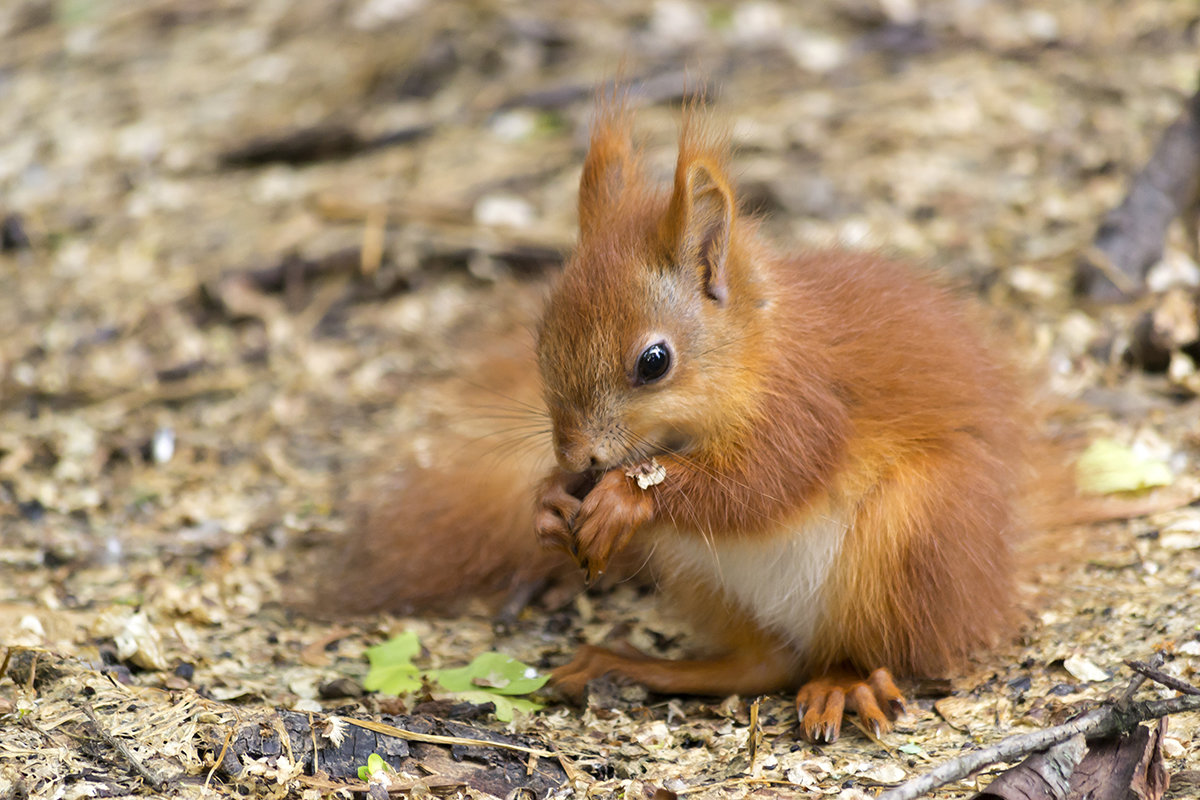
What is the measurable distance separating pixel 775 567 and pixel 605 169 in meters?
0.97

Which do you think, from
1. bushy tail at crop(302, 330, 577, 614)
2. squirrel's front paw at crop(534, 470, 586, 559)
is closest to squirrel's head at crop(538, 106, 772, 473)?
squirrel's front paw at crop(534, 470, 586, 559)

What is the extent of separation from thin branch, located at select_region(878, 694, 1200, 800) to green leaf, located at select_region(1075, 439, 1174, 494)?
3.69ft

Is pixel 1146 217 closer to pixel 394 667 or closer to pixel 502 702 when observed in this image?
pixel 502 702

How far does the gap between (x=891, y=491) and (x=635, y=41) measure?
3.90m

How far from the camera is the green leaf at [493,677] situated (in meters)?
2.73

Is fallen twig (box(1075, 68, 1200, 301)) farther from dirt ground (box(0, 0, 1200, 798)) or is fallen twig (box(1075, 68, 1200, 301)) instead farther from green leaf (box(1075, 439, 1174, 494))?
green leaf (box(1075, 439, 1174, 494))

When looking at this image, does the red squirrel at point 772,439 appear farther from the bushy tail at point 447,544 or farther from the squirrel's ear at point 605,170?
the bushy tail at point 447,544

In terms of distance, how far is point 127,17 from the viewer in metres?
6.85

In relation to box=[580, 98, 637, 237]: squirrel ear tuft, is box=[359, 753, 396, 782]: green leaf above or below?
below

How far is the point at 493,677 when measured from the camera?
2785 millimetres

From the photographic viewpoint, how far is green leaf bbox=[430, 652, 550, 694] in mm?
2734

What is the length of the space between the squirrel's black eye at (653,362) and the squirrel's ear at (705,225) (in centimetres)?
18

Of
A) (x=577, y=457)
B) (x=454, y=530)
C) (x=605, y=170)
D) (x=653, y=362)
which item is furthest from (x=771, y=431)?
(x=454, y=530)

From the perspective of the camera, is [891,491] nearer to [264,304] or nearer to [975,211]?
[975,211]
